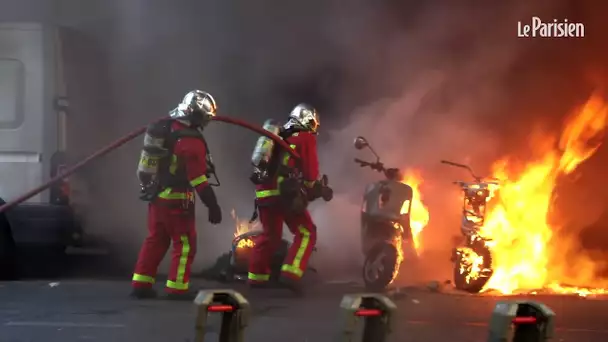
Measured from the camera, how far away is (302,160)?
6.39 m

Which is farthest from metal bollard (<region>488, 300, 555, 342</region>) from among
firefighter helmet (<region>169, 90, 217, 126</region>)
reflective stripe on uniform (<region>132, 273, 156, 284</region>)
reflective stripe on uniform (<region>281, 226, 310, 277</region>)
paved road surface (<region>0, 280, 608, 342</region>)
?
reflective stripe on uniform (<region>132, 273, 156, 284</region>)

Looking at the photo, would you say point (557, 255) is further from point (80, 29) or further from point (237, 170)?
point (80, 29)

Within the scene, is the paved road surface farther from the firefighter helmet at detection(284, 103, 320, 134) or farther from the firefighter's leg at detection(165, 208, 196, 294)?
the firefighter helmet at detection(284, 103, 320, 134)

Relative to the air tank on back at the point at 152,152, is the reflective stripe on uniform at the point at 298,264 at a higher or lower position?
lower

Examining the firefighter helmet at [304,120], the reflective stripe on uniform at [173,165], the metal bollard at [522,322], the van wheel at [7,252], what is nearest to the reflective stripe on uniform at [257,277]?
the reflective stripe on uniform at [173,165]

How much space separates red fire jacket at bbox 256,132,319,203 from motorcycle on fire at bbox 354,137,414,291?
82 centimetres

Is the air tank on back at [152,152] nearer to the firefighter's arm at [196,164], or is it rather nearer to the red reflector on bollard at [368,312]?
the firefighter's arm at [196,164]

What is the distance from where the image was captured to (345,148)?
24.7 feet

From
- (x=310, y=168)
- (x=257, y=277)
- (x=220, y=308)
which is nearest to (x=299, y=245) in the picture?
(x=257, y=277)

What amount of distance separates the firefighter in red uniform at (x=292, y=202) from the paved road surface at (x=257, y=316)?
24cm

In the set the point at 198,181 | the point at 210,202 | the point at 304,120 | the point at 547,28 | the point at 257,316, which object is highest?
the point at 547,28

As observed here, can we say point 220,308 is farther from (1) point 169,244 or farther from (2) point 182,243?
(1) point 169,244

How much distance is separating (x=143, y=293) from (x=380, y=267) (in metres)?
2.17

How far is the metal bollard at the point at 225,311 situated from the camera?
4004 mm
